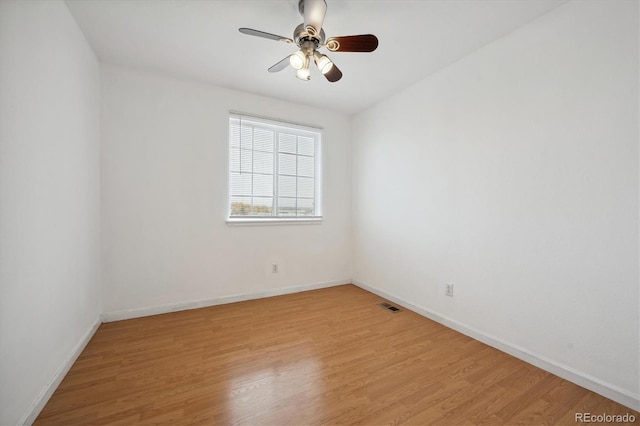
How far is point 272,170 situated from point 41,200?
7.75 feet

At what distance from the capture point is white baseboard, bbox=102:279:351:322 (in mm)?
2723

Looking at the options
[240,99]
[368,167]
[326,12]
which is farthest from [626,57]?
[240,99]

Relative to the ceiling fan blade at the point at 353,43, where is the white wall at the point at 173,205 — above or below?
below

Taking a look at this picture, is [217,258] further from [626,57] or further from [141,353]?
[626,57]

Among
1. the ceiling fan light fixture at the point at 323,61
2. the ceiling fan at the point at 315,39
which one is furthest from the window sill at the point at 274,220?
the ceiling fan light fixture at the point at 323,61

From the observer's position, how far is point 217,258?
3.21m

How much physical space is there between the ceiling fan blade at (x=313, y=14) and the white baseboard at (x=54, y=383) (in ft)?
9.17

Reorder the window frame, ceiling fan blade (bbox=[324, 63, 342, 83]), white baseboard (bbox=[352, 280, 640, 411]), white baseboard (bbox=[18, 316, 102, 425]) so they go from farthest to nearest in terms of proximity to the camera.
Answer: the window frame
ceiling fan blade (bbox=[324, 63, 342, 83])
white baseboard (bbox=[352, 280, 640, 411])
white baseboard (bbox=[18, 316, 102, 425])

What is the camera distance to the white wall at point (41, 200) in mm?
1278

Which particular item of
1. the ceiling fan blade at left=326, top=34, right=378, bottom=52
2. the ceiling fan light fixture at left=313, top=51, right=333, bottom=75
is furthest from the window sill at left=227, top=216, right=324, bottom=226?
the ceiling fan blade at left=326, top=34, right=378, bottom=52

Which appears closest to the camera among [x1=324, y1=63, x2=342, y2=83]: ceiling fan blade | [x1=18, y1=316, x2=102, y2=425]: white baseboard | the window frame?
[x1=18, y1=316, x2=102, y2=425]: white baseboard

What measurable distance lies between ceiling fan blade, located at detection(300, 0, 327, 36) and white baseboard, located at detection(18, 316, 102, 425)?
110 inches

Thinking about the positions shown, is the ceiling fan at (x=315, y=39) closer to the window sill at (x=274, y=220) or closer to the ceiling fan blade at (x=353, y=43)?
the ceiling fan blade at (x=353, y=43)

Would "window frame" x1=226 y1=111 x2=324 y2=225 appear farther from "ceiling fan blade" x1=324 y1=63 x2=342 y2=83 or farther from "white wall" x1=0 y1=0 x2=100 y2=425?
"ceiling fan blade" x1=324 y1=63 x2=342 y2=83
